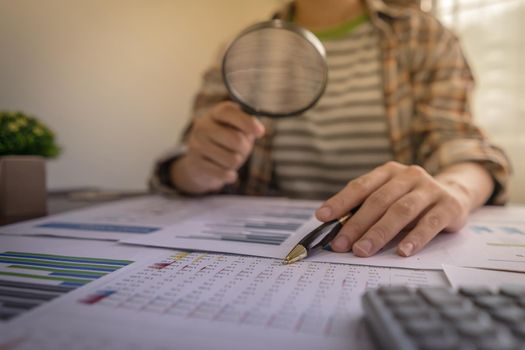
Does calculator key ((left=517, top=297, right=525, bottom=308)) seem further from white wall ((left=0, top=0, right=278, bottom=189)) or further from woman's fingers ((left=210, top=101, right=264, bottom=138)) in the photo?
white wall ((left=0, top=0, right=278, bottom=189))

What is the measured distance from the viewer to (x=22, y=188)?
0.70 metres

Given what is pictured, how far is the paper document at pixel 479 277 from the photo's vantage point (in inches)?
13.8

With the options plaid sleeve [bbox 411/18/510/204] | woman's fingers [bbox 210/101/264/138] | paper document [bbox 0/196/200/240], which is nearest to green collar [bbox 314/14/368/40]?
plaid sleeve [bbox 411/18/510/204]

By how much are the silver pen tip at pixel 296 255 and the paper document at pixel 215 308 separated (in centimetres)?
1

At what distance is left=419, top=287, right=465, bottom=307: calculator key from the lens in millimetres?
247

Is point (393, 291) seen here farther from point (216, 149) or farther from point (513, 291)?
point (216, 149)

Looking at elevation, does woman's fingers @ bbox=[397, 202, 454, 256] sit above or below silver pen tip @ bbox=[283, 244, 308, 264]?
above

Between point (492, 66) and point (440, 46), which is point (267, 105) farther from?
point (492, 66)

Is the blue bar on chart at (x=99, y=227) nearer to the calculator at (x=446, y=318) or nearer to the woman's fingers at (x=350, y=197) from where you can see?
the woman's fingers at (x=350, y=197)

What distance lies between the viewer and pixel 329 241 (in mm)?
465

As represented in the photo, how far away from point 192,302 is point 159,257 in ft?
0.45

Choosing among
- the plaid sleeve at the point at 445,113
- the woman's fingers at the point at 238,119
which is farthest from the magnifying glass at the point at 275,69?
the plaid sleeve at the point at 445,113

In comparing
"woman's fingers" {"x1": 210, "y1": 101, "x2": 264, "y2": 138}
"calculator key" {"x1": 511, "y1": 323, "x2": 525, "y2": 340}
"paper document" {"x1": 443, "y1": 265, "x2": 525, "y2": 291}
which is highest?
"woman's fingers" {"x1": 210, "y1": 101, "x2": 264, "y2": 138}

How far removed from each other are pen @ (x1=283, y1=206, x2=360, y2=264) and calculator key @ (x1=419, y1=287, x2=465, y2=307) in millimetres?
165
